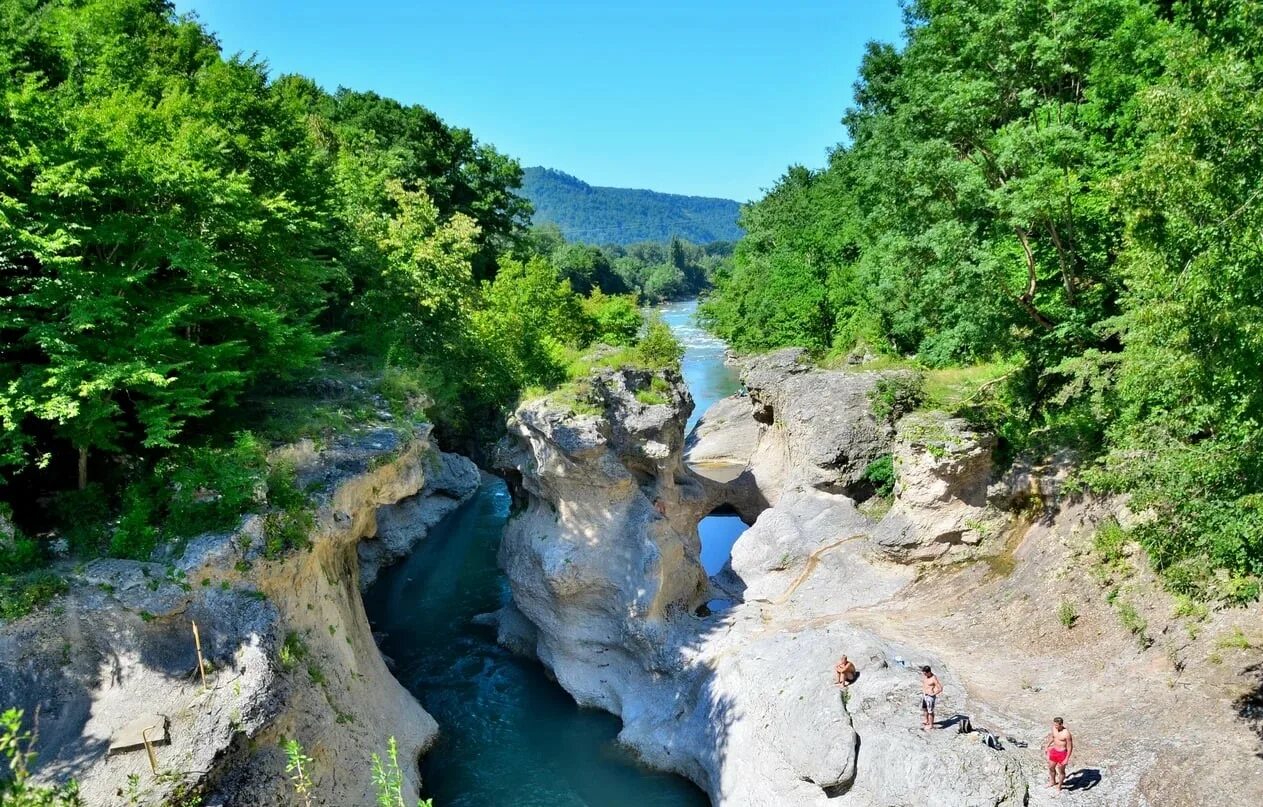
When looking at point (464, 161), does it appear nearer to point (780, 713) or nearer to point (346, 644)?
point (346, 644)

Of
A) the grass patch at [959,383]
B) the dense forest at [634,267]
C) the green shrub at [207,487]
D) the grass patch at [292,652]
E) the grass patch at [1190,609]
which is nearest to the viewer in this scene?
the green shrub at [207,487]

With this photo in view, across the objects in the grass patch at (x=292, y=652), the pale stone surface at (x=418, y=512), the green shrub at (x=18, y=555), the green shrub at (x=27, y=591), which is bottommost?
the pale stone surface at (x=418, y=512)

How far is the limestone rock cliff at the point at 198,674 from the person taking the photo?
10711mm

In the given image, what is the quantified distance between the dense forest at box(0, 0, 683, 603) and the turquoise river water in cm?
728

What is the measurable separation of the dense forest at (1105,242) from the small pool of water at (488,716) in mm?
12048

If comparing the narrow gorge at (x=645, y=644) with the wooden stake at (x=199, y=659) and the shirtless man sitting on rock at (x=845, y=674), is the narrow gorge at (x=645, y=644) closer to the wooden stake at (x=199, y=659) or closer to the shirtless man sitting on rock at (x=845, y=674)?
the wooden stake at (x=199, y=659)

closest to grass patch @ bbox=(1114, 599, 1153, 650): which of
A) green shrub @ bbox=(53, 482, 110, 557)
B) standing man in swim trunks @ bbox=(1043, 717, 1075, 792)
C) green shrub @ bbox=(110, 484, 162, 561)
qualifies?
standing man in swim trunks @ bbox=(1043, 717, 1075, 792)

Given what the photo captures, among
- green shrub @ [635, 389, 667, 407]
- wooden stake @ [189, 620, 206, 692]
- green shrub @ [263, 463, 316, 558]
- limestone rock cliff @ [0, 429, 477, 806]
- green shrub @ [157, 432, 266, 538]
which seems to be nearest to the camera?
limestone rock cliff @ [0, 429, 477, 806]

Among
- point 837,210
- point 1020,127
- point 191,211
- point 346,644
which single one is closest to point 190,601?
point 346,644

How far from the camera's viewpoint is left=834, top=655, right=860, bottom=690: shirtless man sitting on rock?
1523cm

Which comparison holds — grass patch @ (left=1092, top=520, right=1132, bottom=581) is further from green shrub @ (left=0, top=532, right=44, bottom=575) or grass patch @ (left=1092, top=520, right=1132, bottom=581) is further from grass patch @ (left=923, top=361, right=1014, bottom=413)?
green shrub @ (left=0, top=532, right=44, bottom=575)

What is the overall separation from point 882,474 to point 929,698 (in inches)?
423

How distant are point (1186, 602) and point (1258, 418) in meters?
4.95

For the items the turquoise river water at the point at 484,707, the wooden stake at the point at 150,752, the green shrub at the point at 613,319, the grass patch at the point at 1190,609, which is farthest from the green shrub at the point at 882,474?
the wooden stake at the point at 150,752
